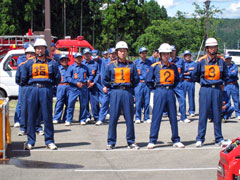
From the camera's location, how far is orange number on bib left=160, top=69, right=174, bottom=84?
1030cm

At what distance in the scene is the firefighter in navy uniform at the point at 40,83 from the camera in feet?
32.8

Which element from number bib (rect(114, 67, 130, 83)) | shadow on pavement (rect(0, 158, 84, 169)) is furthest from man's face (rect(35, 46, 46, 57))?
shadow on pavement (rect(0, 158, 84, 169))

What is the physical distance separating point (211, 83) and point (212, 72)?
24cm

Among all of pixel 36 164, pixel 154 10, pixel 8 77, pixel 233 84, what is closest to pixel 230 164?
pixel 36 164

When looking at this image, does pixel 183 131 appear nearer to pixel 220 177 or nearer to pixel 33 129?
pixel 33 129

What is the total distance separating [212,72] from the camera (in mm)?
10516

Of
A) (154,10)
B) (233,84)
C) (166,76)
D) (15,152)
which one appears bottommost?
(15,152)

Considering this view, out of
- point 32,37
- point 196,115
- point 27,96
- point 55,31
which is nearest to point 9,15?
point 55,31

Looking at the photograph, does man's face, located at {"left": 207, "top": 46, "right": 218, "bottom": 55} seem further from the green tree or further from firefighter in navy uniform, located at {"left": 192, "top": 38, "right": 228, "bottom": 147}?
the green tree

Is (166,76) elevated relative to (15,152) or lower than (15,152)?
elevated

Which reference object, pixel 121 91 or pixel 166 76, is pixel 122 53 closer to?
pixel 121 91

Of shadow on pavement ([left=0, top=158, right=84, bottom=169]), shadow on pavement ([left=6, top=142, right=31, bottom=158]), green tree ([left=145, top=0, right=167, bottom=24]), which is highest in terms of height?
green tree ([left=145, top=0, right=167, bottom=24])

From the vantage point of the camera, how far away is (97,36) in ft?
220

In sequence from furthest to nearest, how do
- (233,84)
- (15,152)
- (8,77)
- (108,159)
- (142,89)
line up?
(8,77) → (233,84) → (142,89) → (15,152) → (108,159)
